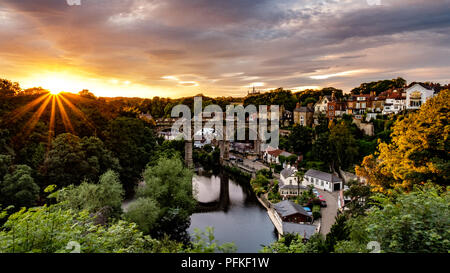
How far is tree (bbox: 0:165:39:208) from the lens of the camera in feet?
35.0

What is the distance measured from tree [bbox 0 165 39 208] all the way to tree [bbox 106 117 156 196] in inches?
312

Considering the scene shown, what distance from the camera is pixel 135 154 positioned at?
68.3 ft

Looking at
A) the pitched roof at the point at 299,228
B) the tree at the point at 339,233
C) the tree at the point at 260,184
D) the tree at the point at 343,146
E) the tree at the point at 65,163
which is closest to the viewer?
the tree at the point at 339,233

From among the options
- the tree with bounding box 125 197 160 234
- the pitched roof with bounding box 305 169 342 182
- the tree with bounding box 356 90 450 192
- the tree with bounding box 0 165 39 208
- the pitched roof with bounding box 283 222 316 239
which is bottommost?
the pitched roof with bounding box 283 222 316 239

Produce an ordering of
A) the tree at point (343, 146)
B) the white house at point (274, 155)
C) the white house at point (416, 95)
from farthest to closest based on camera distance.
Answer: the white house at point (274, 155)
the white house at point (416, 95)
the tree at point (343, 146)

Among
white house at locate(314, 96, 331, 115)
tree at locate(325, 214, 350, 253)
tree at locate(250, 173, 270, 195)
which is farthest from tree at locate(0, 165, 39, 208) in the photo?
white house at locate(314, 96, 331, 115)

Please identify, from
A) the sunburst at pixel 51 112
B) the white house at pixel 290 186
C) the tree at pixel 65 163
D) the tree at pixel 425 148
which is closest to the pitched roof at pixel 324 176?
the white house at pixel 290 186

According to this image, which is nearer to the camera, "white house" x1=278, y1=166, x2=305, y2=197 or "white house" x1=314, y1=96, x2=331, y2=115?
"white house" x1=278, y1=166, x2=305, y2=197

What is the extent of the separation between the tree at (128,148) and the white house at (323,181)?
14.1 metres

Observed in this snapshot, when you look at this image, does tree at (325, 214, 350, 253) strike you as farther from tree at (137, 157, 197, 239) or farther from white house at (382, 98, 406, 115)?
white house at (382, 98, 406, 115)

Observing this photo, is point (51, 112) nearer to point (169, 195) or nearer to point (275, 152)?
point (169, 195)

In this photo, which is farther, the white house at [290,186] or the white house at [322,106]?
the white house at [322,106]

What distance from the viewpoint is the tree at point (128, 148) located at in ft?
64.6

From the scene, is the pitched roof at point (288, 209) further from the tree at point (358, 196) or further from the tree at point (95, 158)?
the tree at point (95, 158)
